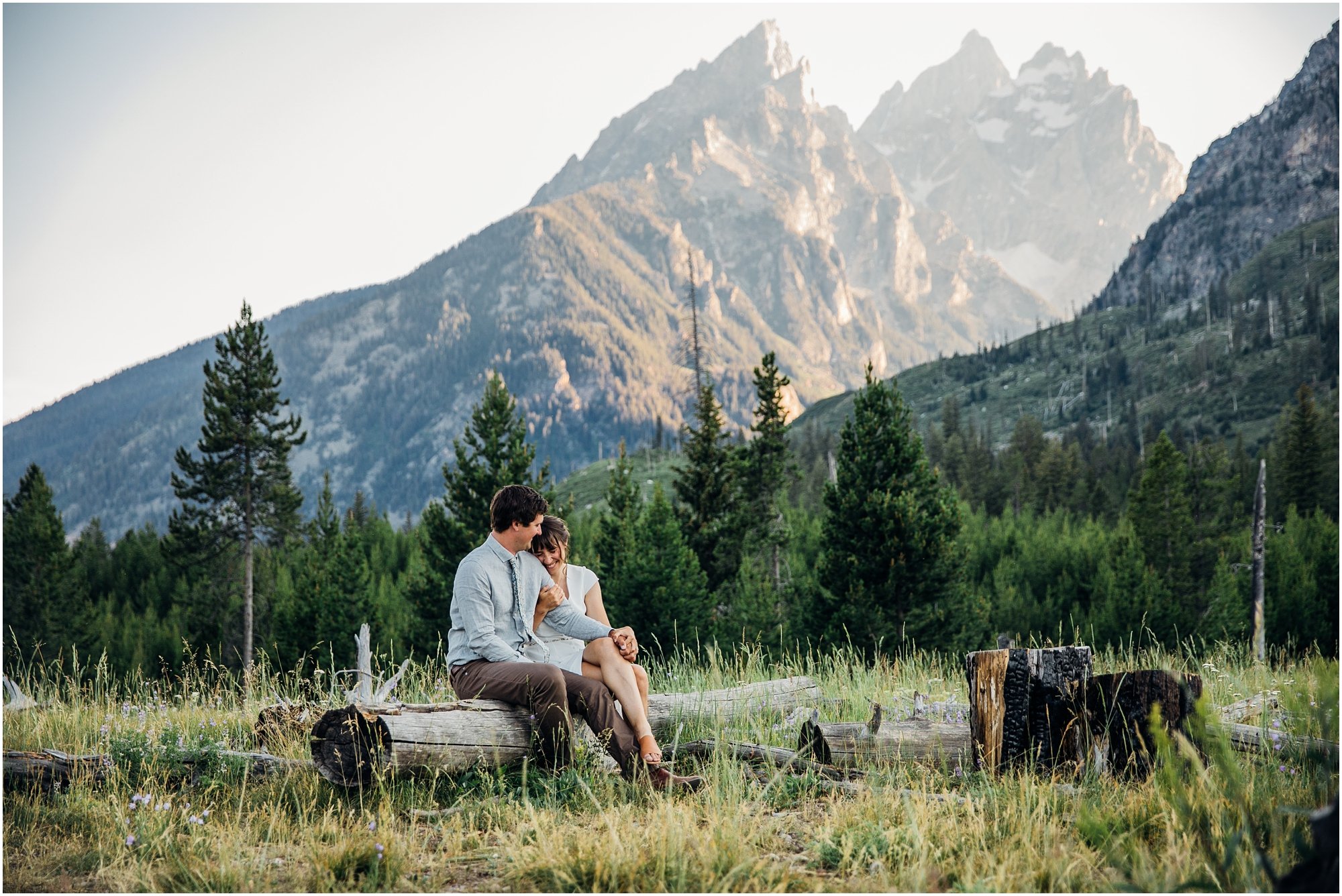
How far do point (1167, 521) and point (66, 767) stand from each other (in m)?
38.1

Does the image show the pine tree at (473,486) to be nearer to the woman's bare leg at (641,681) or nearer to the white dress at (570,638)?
the white dress at (570,638)

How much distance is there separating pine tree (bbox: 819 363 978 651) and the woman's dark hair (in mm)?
18987

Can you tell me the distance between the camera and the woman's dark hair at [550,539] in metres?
5.76

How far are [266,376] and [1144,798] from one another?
3535 cm

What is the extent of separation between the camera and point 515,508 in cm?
555

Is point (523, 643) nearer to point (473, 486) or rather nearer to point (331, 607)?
point (473, 486)

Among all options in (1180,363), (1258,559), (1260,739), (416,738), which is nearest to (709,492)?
(1258,559)

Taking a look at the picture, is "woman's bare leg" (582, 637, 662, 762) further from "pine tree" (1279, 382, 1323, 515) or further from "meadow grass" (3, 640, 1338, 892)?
"pine tree" (1279, 382, 1323, 515)

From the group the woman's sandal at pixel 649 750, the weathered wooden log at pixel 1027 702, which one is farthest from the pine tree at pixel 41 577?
the weathered wooden log at pixel 1027 702

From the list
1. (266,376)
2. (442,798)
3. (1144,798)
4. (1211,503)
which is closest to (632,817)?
(442,798)

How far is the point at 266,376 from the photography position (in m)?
34.6

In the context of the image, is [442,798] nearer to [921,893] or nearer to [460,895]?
[460,895]

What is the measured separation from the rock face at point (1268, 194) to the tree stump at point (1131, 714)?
192697 mm

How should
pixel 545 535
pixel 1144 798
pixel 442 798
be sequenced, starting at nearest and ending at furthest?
pixel 1144 798, pixel 442 798, pixel 545 535
